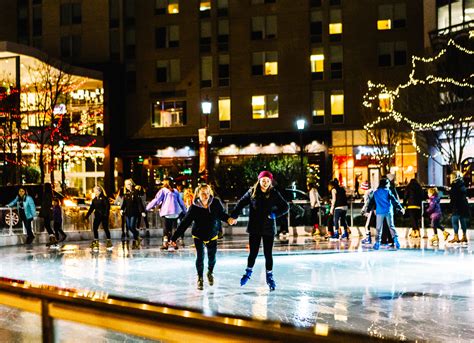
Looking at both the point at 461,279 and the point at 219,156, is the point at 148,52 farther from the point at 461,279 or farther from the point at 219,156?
the point at 461,279

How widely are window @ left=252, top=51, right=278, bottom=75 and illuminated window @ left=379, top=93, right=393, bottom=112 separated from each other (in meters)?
8.05

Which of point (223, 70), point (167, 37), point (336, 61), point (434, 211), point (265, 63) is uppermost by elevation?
point (167, 37)

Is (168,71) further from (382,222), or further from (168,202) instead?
(382,222)

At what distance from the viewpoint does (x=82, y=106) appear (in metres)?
56.4

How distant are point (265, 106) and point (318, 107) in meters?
3.89

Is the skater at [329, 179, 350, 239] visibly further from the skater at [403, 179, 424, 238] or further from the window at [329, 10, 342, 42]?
the window at [329, 10, 342, 42]

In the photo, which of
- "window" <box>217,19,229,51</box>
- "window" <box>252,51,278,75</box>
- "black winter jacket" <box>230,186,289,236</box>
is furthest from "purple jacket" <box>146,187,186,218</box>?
"window" <box>217,19,229,51</box>

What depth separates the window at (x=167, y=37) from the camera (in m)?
55.3

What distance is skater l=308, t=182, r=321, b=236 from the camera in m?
23.8

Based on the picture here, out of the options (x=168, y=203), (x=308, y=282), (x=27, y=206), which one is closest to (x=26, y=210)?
(x=27, y=206)

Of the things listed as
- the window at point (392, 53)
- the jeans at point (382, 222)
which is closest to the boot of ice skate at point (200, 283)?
the jeans at point (382, 222)

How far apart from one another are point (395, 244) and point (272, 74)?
1401 inches

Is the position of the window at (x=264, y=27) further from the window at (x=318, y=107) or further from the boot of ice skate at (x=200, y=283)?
the boot of ice skate at (x=200, y=283)

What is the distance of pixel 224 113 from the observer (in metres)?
53.9
